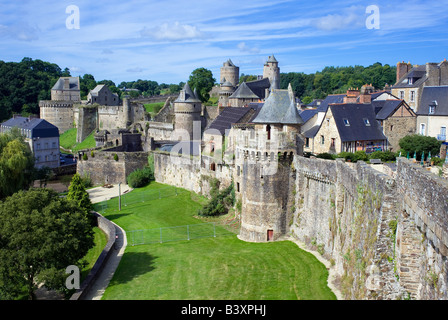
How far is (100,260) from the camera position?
24.1 metres

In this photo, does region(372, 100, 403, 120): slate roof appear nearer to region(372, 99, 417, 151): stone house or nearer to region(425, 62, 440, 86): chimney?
region(372, 99, 417, 151): stone house

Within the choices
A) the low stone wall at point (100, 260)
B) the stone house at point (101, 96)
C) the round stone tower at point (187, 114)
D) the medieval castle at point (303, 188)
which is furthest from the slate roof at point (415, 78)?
the stone house at point (101, 96)

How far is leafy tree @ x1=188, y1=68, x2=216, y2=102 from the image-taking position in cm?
7794

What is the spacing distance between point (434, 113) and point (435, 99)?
161cm

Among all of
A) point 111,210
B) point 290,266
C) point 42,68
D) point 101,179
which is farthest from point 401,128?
point 42,68

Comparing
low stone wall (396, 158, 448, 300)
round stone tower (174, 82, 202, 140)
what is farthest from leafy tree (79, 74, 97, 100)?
low stone wall (396, 158, 448, 300)

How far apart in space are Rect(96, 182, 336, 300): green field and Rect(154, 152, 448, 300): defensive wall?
1.12m

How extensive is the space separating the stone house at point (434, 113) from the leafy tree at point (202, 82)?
45032mm

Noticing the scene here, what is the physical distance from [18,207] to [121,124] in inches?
1878
